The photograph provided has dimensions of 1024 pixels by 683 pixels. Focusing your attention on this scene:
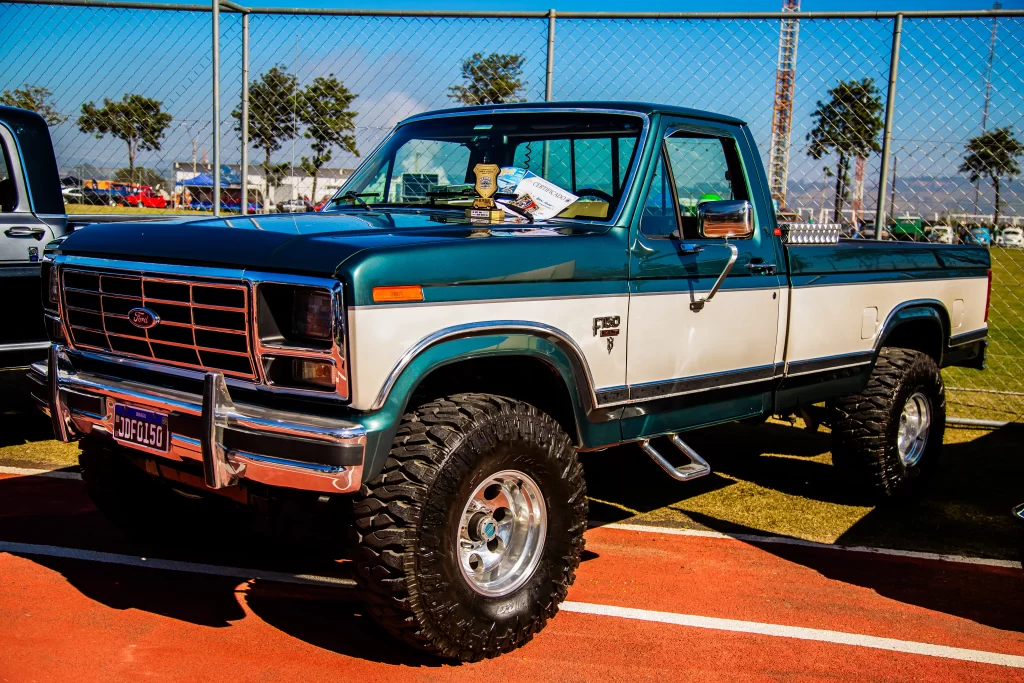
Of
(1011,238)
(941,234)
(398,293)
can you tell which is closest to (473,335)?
(398,293)

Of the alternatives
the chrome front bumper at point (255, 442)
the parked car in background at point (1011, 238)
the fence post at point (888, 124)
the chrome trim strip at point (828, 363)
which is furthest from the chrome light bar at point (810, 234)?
the chrome front bumper at point (255, 442)

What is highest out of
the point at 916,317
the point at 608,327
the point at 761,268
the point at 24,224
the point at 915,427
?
the point at 24,224

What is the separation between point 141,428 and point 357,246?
112 centimetres

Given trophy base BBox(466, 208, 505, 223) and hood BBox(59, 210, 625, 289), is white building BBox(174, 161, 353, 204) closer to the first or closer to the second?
trophy base BBox(466, 208, 505, 223)

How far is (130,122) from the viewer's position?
8492 millimetres

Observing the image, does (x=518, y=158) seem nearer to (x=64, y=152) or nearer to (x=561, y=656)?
(x=561, y=656)

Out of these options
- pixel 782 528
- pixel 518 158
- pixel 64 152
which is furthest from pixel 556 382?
pixel 64 152

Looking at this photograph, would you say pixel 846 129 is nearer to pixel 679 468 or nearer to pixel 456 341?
pixel 679 468

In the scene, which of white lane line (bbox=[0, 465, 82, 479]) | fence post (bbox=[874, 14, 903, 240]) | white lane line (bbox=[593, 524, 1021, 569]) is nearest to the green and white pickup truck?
white lane line (bbox=[593, 524, 1021, 569])

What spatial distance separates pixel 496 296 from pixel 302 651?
1557 mm

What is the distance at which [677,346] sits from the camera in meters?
4.53

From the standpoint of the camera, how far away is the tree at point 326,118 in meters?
8.23

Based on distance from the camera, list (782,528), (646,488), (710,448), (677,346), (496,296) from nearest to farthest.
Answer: (496,296) → (677,346) → (782,528) → (646,488) → (710,448)

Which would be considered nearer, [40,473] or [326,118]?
[40,473]
